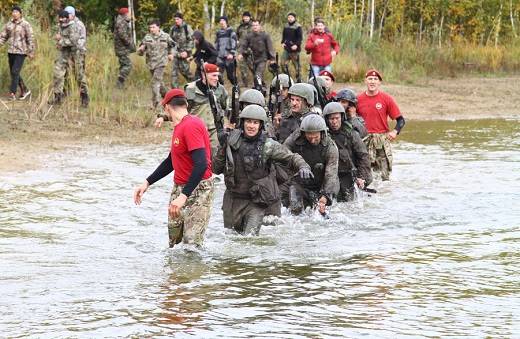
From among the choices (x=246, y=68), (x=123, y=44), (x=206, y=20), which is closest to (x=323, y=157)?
(x=123, y=44)

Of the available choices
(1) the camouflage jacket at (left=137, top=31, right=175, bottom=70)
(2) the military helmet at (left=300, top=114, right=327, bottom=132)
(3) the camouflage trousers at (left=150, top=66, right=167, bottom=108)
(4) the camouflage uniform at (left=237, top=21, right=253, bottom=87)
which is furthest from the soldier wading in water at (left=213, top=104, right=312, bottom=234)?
(4) the camouflage uniform at (left=237, top=21, right=253, bottom=87)

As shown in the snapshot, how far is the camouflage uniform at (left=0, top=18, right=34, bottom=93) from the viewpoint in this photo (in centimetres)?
2041

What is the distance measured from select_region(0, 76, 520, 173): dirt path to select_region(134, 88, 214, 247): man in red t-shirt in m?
6.13

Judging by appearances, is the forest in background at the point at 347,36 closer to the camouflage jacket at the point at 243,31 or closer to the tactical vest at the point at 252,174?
the camouflage jacket at the point at 243,31

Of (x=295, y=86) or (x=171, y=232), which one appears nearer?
(x=171, y=232)

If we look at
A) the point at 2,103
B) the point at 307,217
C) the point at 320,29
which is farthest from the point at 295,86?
the point at 320,29

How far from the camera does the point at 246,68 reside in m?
25.2

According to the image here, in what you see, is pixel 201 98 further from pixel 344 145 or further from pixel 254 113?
pixel 254 113

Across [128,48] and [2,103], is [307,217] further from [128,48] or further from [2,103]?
[128,48]

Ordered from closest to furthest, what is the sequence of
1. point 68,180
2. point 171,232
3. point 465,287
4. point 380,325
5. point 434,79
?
point 380,325 < point 465,287 < point 171,232 < point 68,180 < point 434,79

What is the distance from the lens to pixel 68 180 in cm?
1462

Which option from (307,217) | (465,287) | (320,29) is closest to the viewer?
(465,287)

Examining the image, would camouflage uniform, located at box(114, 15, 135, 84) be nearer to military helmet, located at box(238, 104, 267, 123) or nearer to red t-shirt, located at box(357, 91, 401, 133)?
red t-shirt, located at box(357, 91, 401, 133)

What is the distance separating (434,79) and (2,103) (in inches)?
594
